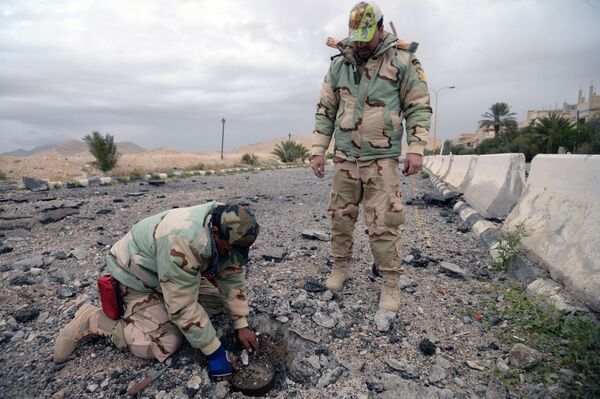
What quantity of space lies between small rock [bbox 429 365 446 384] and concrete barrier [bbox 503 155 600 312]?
36.2 inches

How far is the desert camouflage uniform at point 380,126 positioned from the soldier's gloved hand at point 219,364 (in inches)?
45.3

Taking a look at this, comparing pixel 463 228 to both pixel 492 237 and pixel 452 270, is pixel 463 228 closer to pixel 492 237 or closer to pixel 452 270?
pixel 492 237

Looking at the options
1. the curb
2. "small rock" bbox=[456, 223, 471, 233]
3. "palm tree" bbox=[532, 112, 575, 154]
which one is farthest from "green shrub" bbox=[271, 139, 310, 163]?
"small rock" bbox=[456, 223, 471, 233]

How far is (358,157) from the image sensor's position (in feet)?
8.32

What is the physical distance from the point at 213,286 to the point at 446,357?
4.81 feet

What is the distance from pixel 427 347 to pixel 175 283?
140cm

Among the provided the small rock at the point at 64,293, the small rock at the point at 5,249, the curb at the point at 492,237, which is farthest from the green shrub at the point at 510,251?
the small rock at the point at 5,249

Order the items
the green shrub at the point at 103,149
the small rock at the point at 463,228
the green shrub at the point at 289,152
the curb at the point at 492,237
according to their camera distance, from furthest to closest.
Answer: the green shrub at the point at 289,152 < the green shrub at the point at 103,149 < the small rock at the point at 463,228 < the curb at the point at 492,237

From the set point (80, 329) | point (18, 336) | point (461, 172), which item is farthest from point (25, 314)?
point (461, 172)

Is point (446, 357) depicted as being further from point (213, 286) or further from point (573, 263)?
point (213, 286)

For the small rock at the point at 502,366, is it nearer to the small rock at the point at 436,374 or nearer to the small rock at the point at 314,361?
the small rock at the point at 436,374

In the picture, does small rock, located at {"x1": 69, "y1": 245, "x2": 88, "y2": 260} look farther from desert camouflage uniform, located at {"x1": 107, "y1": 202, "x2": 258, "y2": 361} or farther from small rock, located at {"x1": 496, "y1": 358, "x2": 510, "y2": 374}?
small rock, located at {"x1": 496, "y1": 358, "x2": 510, "y2": 374}

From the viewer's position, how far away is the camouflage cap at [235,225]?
1976mm

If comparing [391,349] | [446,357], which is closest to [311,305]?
[391,349]
